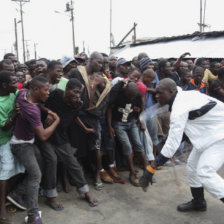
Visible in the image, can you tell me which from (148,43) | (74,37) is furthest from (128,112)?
(74,37)

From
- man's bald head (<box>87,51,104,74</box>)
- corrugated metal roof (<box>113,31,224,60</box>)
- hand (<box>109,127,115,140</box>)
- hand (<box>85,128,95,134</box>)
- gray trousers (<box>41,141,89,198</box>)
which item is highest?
corrugated metal roof (<box>113,31,224,60</box>)

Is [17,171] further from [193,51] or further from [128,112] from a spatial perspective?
[193,51]

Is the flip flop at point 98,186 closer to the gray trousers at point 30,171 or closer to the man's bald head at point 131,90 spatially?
the gray trousers at point 30,171

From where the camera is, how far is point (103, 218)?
2959 mm

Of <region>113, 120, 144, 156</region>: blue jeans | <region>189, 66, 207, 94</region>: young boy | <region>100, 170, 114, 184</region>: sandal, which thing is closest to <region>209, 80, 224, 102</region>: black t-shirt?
<region>189, 66, 207, 94</region>: young boy

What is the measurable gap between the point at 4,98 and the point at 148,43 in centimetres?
1565

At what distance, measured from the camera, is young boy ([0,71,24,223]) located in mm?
2771

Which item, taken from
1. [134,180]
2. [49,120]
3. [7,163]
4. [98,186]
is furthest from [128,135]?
[7,163]

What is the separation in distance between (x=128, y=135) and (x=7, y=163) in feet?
6.30

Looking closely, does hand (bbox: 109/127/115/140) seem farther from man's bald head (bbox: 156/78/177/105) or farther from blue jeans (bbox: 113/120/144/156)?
man's bald head (bbox: 156/78/177/105)

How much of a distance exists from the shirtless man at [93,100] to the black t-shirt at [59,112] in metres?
0.39

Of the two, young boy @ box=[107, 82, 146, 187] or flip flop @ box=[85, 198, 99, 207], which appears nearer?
flip flop @ box=[85, 198, 99, 207]

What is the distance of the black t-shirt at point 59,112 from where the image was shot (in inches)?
125

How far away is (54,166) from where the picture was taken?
3090mm
